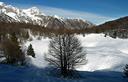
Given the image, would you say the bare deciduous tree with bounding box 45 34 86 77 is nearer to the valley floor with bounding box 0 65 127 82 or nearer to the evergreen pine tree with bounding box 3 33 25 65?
the valley floor with bounding box 0 65 127 82

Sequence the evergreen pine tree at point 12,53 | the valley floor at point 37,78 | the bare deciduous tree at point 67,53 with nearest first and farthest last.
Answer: the valley floor at point 37,78, the bare deciduous tree at point 67,53, the evergreen pine tree at point 12,53

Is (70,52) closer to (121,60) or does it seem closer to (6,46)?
(6,46)

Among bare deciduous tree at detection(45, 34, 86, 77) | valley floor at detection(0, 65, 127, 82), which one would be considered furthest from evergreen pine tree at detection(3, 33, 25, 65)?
valley floor at detection(0, 65, 127, 82)

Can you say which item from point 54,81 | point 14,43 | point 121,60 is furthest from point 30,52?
point 54,81

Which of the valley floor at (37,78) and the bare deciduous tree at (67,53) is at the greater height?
the bare deciduous tree at (67,53)

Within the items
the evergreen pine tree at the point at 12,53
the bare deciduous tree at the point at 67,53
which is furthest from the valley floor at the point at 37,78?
the evergreen pine tree at the point at 12,53

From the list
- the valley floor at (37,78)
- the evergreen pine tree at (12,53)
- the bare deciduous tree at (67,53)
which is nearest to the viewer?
the valley floor at (37,78)

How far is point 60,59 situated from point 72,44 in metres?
4.21

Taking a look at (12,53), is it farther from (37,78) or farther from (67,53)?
(37,78)

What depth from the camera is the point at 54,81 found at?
157 ft

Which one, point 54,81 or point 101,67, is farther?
point 101,67

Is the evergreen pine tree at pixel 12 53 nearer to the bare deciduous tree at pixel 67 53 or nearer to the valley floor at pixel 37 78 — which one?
the bare deciduous tree at pixel 67 53

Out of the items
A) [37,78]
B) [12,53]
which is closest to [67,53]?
[37,78]

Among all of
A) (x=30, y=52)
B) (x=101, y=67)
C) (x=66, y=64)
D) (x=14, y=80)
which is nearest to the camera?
(x=14, y=80)
